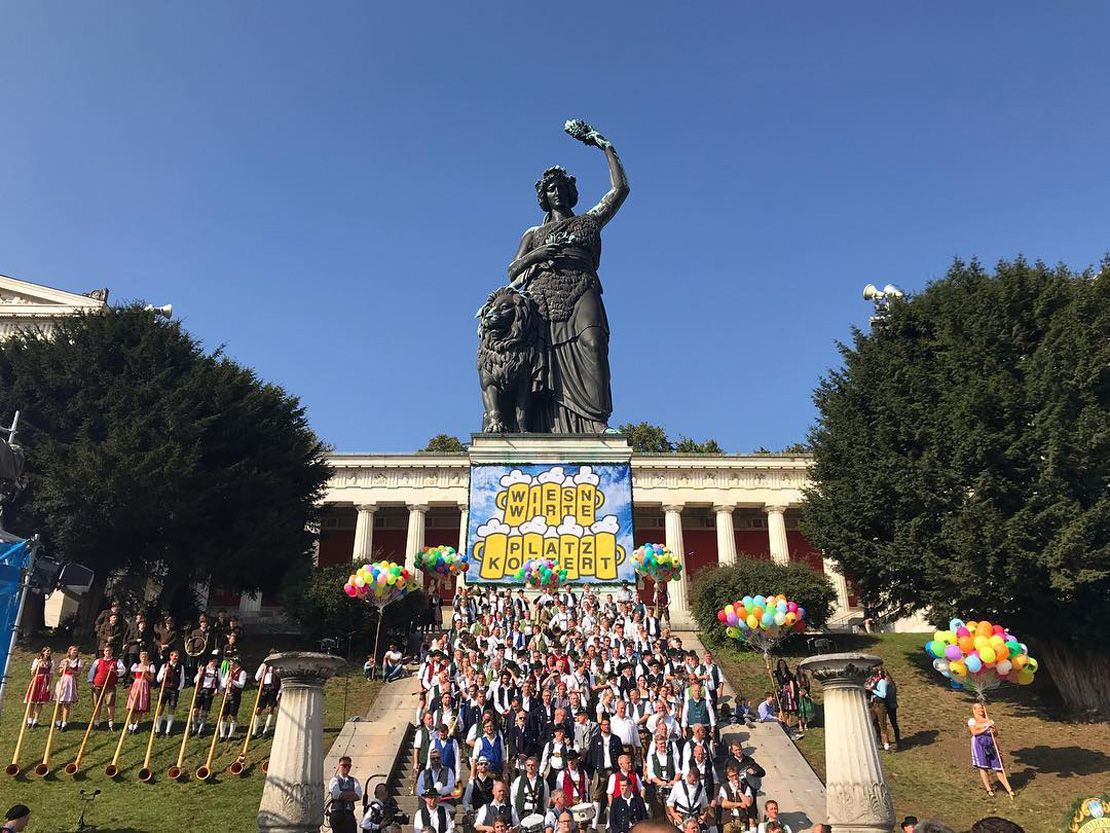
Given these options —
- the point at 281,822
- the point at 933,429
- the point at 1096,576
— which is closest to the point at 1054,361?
the point at 933,429

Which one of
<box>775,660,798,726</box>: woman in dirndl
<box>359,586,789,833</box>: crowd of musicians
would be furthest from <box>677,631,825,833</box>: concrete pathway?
<box>775,660,798,726</box>: woman in dirndl

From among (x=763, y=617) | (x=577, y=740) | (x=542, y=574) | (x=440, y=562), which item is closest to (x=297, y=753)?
(x=577, y=740)

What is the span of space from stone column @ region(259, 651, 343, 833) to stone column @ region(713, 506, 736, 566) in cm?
3574

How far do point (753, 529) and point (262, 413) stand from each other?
30508 millimetres

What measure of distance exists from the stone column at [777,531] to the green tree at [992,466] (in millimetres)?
22971

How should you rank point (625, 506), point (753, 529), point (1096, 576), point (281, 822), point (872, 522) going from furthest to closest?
point (753, 529)
point (625, 506)
point (872, 522)
point (1096, 576)
point (281, 822)

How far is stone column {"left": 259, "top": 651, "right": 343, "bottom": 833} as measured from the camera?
876cm

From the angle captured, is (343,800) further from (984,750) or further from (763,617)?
(984,750)

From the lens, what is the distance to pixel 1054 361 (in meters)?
17.8

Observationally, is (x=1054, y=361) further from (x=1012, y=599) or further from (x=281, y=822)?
(x=281, y=822)

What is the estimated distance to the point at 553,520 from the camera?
75.5 ft

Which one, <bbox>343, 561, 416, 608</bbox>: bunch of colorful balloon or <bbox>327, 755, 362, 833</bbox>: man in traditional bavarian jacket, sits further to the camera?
<bbox>343, 561, 416, 608</bbox>: bunch of colorful balloon

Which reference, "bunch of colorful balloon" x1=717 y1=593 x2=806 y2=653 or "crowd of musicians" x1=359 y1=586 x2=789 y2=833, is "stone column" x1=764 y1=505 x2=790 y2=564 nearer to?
"crowd of musicians" x1=359 y1=586 x2=789 y2=833

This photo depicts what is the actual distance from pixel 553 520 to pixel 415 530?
23.4 metres
